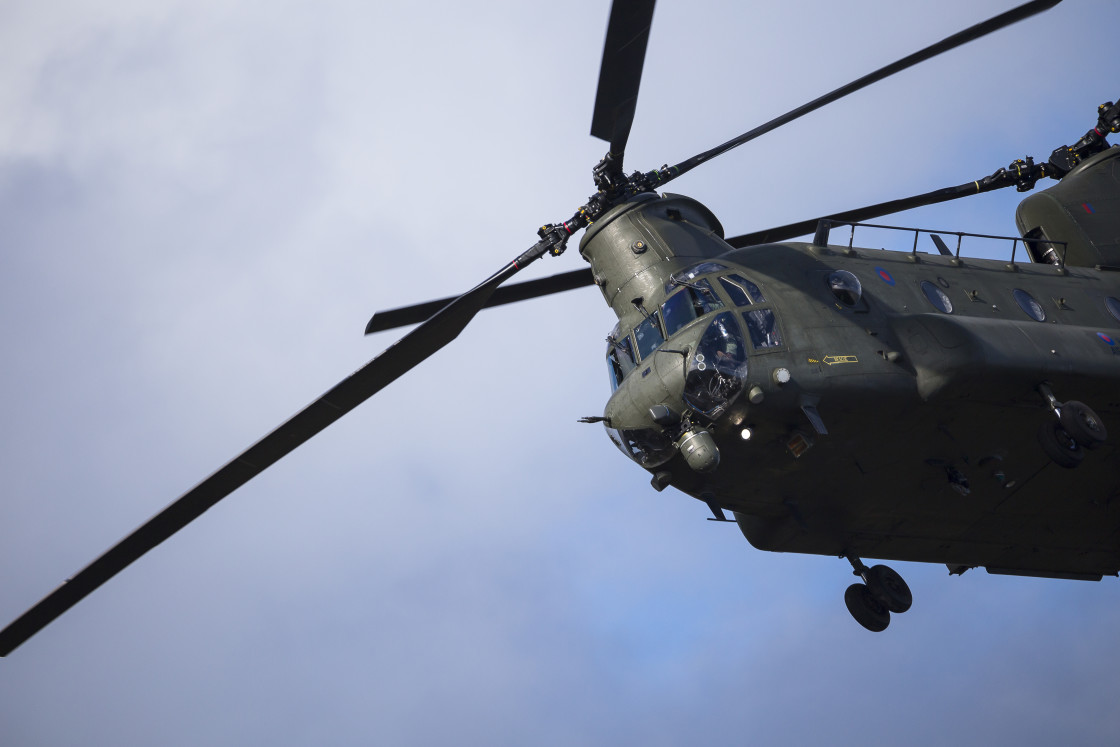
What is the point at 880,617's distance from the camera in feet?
60.2

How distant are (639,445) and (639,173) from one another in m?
6.03

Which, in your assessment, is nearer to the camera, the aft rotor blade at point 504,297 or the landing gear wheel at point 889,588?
the landing gear wheel at point 889,588

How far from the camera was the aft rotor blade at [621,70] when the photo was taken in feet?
47.9

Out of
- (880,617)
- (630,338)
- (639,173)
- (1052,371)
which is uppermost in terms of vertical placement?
(639,173)

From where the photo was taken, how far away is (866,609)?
1839 centimetres

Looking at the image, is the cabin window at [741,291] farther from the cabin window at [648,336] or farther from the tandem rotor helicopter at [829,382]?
the cabin window at [648,336]

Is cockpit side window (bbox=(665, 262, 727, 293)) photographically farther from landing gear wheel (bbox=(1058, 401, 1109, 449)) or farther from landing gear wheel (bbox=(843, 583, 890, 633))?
landing gear wheel (bbox=(843, 583, 890, 633))

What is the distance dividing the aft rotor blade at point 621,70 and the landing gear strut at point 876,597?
875cm

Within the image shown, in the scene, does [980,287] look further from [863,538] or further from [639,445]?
[639,445]

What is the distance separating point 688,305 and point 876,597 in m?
6.29

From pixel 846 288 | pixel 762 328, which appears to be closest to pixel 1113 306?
pixel 846 288

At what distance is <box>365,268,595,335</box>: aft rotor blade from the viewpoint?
63.8 ft

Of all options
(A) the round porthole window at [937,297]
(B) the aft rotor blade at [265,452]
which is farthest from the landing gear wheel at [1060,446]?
(B) the aft rotor blade at [265,452]

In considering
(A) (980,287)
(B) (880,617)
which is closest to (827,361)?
(A) (980,287)
